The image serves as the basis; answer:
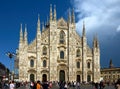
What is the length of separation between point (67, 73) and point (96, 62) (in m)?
7.47

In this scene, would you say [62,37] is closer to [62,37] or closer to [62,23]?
[62,37]

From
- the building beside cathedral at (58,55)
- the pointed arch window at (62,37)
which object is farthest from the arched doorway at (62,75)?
the pointed arch window at (62,37)

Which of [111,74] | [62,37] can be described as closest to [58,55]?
[62,37]

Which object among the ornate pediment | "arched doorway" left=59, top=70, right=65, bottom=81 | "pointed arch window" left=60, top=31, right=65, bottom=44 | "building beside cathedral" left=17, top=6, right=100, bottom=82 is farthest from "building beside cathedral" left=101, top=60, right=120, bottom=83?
the ornate pediment

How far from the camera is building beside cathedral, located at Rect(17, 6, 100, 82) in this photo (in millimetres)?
69438

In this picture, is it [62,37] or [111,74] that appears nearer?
[62,37]

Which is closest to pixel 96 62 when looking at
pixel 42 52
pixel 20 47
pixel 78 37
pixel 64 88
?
pixel 78 37

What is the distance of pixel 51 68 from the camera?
71188mm

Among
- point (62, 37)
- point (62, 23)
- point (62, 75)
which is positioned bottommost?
point (62, 75)

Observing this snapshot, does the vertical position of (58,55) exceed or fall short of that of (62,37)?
it falls short

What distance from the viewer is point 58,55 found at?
72375 mm

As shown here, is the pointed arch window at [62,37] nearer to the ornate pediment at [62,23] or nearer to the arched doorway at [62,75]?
the ornate pediment at [62,23]

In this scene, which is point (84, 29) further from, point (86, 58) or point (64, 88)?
point (64, 88)

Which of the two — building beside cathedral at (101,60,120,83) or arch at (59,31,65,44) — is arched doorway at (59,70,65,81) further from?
building beside cathedral at (101,60,120,83)
